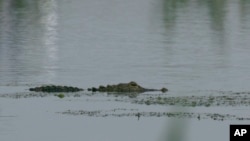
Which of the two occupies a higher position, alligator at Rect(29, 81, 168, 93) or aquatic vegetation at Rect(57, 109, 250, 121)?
alligator at Rect(29, 81, 168, 93)

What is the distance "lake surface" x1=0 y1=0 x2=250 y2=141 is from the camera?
1830cm

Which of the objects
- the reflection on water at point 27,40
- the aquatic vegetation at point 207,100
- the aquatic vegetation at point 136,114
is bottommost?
the aquatic vegetation at point 136,114

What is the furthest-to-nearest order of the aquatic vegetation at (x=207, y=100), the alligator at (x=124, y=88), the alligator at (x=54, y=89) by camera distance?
the alligator at (x=54, y=89), the alligator at (x=124, y=88), the aquatic vegetation at (x=207, y=100)

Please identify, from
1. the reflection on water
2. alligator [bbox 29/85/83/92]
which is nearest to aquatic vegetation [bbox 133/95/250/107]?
alligator [bbox 29/85/83/92]

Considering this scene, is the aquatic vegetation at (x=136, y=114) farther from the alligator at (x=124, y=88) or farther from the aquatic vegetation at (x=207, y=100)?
the alligator at (x=124, y=88)

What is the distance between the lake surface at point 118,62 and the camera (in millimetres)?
18297

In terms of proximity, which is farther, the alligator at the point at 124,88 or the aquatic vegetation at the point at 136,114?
the alligator at the point at 124,88

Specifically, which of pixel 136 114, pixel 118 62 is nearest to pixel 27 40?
pixel 118 62

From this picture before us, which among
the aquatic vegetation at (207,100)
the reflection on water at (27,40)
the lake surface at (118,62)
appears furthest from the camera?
the reflection on water at (27,40)

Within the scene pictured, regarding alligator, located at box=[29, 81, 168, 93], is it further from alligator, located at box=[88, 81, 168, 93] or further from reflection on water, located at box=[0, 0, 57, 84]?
reflection on water, located at box=[0, 0, 57, 84]

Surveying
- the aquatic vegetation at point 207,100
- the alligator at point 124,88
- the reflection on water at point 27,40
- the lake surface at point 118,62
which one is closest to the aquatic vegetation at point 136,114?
the lake surface at point 118,62

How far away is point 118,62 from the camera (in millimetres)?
28828

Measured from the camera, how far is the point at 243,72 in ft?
85.3

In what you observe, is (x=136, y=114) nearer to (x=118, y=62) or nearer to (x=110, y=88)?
(x=110, y=88)
